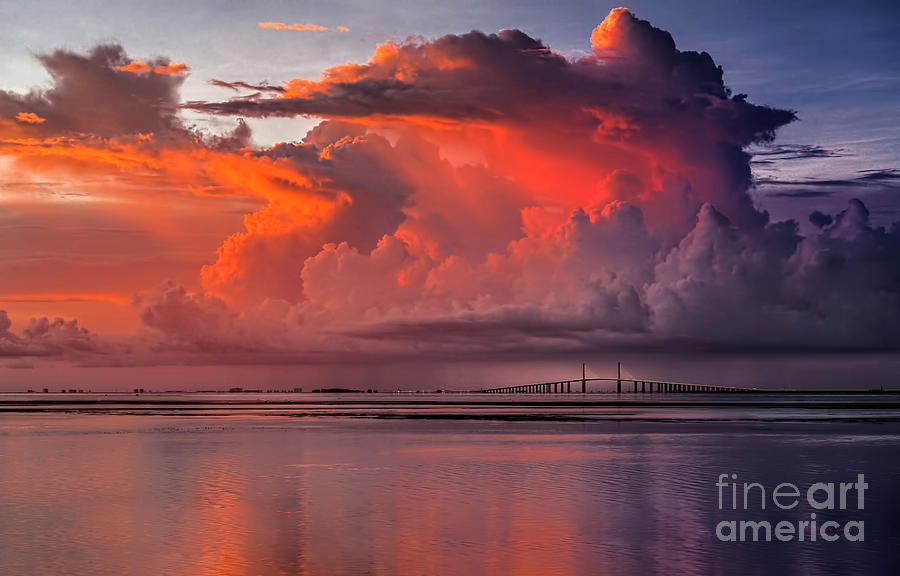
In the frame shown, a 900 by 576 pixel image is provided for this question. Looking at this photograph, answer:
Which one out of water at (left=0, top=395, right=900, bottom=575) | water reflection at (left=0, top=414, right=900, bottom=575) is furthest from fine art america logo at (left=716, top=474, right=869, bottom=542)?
water reflection at (left=0, top=414, right=900, bottom=575)

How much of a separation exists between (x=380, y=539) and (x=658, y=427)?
3032 inches

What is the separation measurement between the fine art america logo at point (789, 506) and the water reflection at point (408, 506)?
0.76 metres

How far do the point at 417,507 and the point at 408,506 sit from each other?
0.51 metres

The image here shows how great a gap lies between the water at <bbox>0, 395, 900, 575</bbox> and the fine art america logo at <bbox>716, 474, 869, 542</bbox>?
1.83ft

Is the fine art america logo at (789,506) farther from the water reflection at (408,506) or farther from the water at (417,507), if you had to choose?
the water reflection at (408,506)

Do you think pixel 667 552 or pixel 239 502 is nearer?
pixel 667 552

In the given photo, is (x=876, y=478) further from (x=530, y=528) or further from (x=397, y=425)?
(x=397, y=425)

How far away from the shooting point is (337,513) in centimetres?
3716

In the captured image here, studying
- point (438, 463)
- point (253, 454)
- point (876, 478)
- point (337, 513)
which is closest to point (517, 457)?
point (438, 463)

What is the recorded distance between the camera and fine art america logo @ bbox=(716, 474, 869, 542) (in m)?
31.4

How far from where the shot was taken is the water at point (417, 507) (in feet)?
90.9

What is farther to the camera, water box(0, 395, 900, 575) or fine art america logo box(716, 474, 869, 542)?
fine art america logo box(716, 474, 869, 542)

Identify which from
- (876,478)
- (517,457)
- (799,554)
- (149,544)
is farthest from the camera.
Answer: (517,457)

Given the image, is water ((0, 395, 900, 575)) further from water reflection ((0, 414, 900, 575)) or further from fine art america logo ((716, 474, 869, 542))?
fine art america logo ((716, 474, 869, 542))
